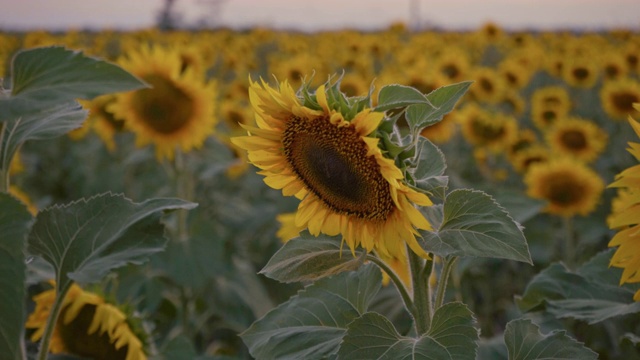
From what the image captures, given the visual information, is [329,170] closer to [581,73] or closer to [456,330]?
[456,330]

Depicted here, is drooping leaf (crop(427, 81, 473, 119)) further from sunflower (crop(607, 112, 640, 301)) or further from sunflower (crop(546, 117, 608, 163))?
sunflower (crop(546, 117, 608, 163))

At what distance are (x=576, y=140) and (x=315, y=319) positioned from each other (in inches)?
148

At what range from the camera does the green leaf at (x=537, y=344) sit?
1.06 metres

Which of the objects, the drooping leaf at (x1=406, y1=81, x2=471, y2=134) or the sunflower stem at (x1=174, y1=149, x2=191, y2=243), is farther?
the sunflower stem at (x1=174, y1=149, x2=191, y2=243)

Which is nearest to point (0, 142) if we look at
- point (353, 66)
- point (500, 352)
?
point (500, 352)

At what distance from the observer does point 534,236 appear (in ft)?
10.8

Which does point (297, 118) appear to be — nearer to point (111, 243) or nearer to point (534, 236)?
point (111, 243)

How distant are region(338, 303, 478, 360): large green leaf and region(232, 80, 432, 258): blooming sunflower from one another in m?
0.10

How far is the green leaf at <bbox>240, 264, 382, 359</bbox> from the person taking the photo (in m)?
1.12

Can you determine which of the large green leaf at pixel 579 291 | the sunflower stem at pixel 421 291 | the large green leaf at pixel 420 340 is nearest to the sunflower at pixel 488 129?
the large green leaf at pixel 579 291

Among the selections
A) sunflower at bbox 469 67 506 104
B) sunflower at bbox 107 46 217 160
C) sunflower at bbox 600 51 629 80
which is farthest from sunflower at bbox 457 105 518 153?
sunflower at bbox 600 51 629 80

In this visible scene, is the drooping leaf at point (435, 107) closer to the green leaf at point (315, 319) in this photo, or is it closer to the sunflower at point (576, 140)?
the green leaf at point (315, 319)

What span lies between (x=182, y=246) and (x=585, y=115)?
525 cm

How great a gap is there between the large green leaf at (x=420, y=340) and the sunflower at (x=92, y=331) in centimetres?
60
